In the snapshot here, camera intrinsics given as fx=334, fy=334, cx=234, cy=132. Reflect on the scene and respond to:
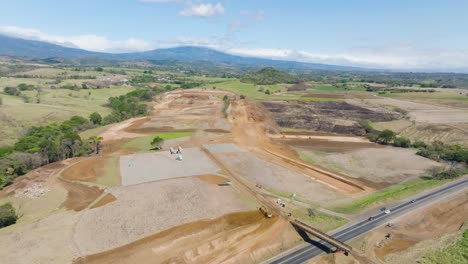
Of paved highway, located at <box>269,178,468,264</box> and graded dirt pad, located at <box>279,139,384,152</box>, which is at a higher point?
paved highway, located at <box>269,178,468,264</box>

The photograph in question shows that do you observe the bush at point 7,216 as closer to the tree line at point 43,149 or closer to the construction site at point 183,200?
the construction site at point 183,200

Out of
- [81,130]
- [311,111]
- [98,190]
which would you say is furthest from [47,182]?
[311,111]

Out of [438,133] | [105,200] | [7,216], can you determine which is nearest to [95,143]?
[105,200]

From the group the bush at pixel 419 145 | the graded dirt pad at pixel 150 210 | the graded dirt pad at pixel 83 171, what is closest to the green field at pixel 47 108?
the graded dirt pad at pixel 83 171

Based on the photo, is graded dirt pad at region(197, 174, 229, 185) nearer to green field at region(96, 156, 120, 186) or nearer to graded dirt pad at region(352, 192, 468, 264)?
green field at region(96, 156, 120, 186)

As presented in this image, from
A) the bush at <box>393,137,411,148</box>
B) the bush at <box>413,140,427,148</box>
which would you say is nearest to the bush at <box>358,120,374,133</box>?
the bush at <box>393,137,411,148</box>
